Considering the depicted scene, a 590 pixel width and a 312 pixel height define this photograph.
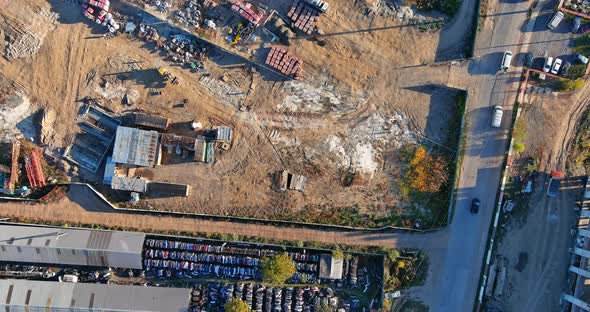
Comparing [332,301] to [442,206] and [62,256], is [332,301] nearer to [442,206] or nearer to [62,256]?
[442,206]

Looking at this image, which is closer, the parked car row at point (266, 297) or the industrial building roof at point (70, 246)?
the industrial building roof at point (70, 246)

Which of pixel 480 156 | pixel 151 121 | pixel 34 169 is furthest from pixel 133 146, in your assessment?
pixel 480 156

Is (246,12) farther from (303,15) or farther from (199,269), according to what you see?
(199,269)

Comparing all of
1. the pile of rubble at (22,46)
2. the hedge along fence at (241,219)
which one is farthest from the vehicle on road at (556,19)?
the pile of rubble at (22,46)

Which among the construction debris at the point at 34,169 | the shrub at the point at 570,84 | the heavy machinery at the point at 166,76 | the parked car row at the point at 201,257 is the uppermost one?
the shrub at the point at 570,84

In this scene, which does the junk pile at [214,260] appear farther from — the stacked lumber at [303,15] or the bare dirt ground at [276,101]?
the stacked lumber at [303,15]

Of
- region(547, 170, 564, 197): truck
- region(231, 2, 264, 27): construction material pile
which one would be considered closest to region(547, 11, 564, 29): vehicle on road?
region(547, 170, 564, 197): truck

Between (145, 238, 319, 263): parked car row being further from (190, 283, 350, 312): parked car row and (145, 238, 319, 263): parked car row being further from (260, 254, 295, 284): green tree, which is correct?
A: (190, 283, 350, 312): parked car row
